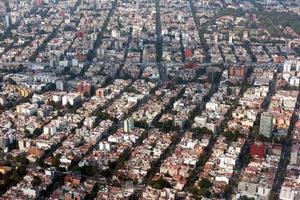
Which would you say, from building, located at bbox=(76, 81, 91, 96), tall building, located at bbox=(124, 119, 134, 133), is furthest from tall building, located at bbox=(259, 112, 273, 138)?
building, located at bbox=(76, 81, 91, 96)

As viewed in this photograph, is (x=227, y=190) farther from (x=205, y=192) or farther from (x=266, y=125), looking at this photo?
(x=266, y=125)

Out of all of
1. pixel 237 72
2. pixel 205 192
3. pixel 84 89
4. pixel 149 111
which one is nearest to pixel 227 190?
pixel 205 192

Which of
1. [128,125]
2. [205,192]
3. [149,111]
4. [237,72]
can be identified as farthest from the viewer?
[237,72]

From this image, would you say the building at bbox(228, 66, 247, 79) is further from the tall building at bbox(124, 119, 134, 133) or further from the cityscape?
the tall building at bbox(124, 119, 134, 133)

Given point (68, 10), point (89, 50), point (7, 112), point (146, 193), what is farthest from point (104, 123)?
point (68, 10)

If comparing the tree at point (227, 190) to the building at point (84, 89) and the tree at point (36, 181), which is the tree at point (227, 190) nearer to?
the tree at point (36, 181)

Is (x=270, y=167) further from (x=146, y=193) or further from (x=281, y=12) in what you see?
(x=281, y=12)

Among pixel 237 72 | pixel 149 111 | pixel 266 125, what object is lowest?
pixel 149 111
